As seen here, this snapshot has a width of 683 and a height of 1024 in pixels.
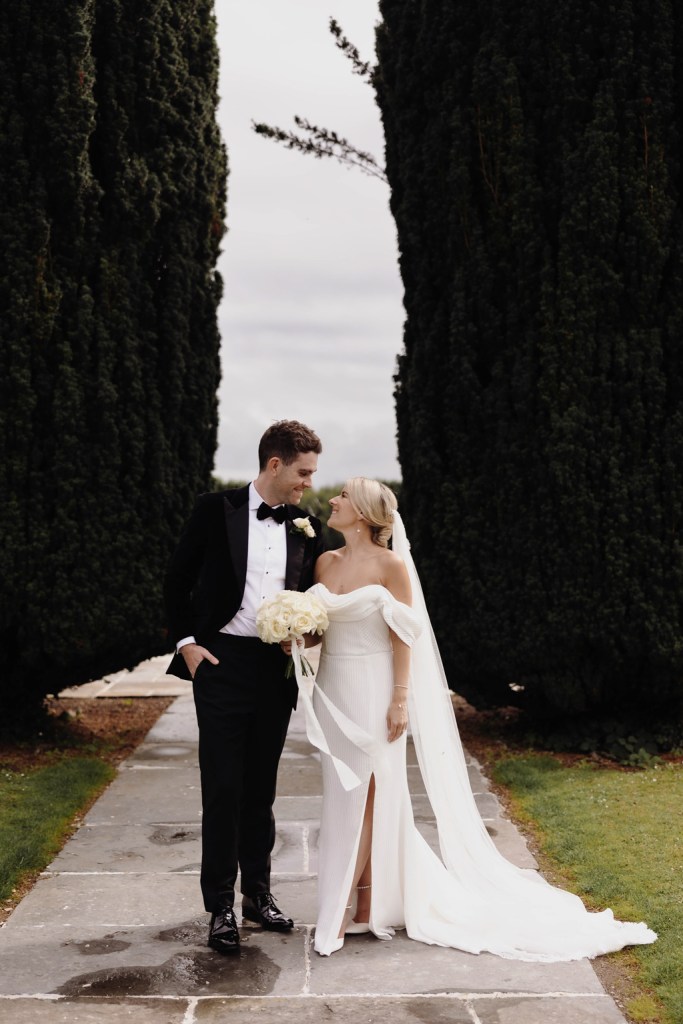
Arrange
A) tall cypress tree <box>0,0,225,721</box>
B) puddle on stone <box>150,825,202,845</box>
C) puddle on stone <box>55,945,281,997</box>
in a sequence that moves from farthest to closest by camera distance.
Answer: tall cypress tree <box>0,0,225,721</box> → puddle on stone <box>150,825,202,845</box> → puddle on stone <box>55,945,281,997</box>

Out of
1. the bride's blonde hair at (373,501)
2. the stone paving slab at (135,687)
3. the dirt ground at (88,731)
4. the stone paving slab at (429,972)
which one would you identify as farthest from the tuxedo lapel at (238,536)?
the stone paving slab at (135,687)

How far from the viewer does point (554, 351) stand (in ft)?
26.5

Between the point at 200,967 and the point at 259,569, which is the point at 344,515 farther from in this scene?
the point at 200,967

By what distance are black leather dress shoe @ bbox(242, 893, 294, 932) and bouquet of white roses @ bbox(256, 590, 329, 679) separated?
4.10 ft

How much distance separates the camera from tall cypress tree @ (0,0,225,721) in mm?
8141

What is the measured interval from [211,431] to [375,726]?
15.7 feet

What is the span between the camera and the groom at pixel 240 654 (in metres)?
4.71

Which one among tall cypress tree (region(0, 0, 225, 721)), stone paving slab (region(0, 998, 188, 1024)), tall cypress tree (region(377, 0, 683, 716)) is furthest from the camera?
tall cypress tree (region(0, 0, 225, 721))

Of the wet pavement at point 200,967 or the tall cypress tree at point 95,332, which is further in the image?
the tall cypress tree at point 95,332

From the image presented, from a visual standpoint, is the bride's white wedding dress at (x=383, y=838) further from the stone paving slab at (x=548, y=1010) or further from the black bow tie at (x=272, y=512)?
the stone paving slab at (x=548, y=1010)

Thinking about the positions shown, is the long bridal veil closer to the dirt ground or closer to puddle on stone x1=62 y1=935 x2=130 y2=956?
puddle on stone x1=62 y1=935 x2=130 y2=956

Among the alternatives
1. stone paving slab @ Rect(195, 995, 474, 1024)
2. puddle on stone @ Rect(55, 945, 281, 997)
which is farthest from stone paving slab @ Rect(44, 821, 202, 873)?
stone paving slab @ Rect(195, 995, 474, 1024)

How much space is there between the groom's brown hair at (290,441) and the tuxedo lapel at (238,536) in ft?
0.94

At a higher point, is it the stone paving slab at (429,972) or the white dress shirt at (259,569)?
the white dress shirt at (259,569)
